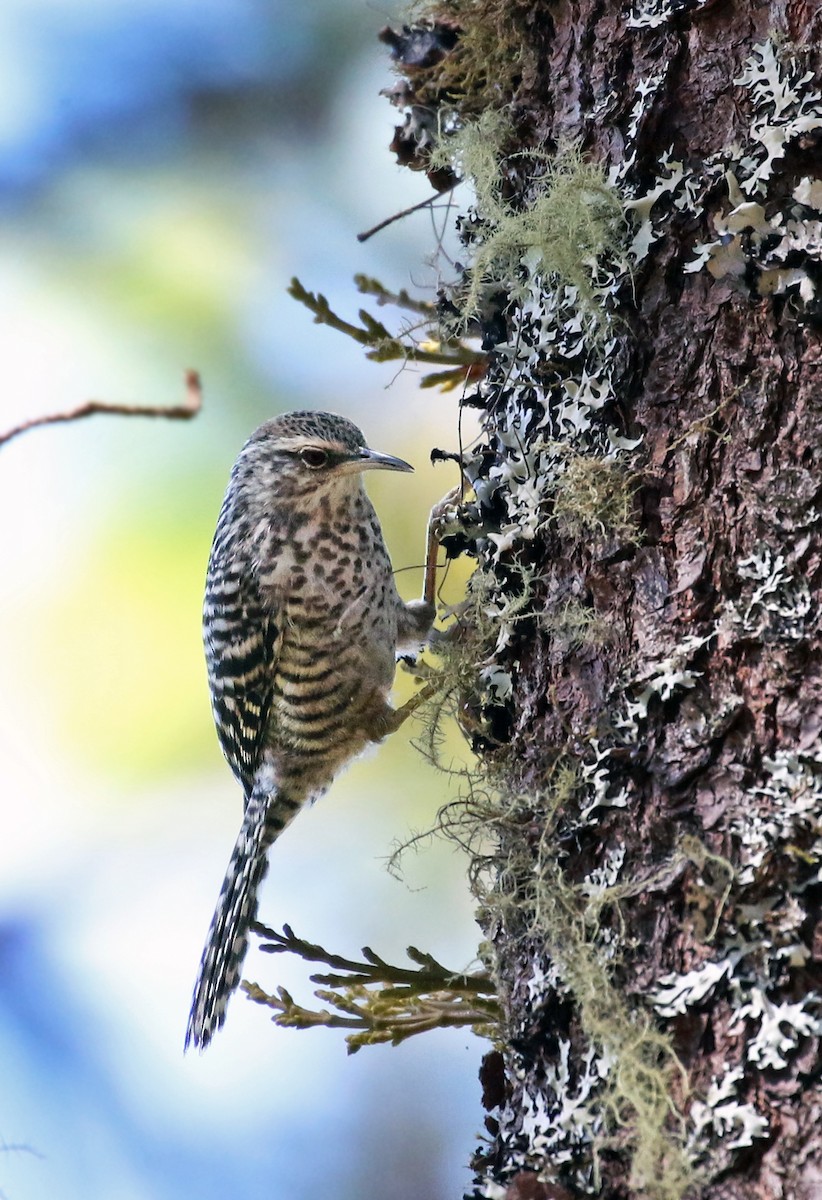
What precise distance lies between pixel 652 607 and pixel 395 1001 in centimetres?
93

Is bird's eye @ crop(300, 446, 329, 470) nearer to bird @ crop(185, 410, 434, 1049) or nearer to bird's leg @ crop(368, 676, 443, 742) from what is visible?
bird @ crop(185, 410, 434, 1049)

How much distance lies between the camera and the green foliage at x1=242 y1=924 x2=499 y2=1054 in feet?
6.84

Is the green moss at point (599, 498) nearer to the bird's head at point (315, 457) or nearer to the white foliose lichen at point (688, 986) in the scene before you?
the white foliose lichen at point (688, 986)

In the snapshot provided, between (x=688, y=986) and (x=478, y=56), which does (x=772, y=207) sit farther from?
(x=688, y=986)

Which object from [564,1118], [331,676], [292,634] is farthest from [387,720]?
[564,1118]

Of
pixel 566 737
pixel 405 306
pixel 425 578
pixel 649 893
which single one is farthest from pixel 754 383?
pixel 425 578

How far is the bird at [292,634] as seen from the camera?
2.92 metres

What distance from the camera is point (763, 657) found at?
153cm

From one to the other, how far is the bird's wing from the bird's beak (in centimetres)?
38

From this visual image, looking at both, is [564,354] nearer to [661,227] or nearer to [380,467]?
[661,227]

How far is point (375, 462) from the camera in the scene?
289 centimetres

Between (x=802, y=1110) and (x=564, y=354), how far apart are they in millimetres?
1082

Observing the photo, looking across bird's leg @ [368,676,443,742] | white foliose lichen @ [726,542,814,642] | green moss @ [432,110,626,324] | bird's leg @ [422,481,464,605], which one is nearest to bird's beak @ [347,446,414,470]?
bird's leg @ [422,481,464,605]

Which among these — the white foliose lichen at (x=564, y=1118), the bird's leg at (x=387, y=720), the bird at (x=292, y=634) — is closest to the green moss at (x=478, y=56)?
the bird at (x=292, y=634)
